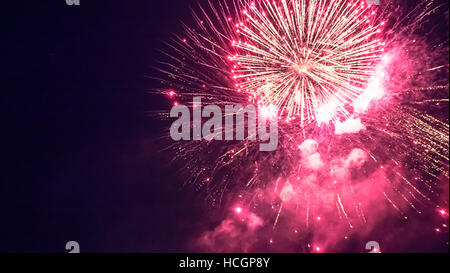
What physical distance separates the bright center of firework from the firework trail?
0.08 feet

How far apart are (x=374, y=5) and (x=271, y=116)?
3.49 m

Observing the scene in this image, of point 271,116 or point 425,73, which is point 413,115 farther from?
point 271,116

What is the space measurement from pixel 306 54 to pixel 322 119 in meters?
1.79

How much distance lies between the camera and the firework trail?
6.13 m

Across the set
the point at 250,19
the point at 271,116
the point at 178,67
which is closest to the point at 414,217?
the point at 271,116

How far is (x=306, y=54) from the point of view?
20.5ft

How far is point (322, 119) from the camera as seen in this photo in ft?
22.5

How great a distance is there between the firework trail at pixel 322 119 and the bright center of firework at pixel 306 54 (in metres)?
0.02

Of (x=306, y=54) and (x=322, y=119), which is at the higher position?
(x=306, y=54)

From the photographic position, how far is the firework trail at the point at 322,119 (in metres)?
6.13

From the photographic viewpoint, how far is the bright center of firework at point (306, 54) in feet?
19.9
